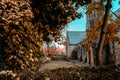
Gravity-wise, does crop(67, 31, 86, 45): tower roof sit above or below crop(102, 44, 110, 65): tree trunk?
above

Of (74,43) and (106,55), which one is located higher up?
(74,43)

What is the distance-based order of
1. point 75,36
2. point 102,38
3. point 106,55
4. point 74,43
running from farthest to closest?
point 75,36, point 74,43, point 106,55, point 102,38

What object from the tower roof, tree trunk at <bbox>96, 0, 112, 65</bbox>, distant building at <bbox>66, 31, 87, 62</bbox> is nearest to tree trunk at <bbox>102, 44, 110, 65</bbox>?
tree trunk at <bbox>96, 0, 112, 65</bbox>

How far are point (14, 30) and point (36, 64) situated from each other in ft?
6.75

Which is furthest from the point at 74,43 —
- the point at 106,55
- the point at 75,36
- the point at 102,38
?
the point at 102,38

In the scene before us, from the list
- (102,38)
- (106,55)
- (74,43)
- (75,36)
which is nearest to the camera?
(102,38)

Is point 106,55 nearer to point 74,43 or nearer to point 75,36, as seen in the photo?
point 74,43

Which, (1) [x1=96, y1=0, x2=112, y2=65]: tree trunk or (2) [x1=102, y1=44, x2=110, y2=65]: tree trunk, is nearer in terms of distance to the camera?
(1) [x1=96, y1=0, x2=112, y2=65]: tree trunk

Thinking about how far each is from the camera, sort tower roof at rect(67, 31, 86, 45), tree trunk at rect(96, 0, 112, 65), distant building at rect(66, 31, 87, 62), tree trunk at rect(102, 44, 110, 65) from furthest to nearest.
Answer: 1. tower roof at rect(67, 31, 86, 45)
2. distant building at rect(66, 31, 87, 62)
3. tree trunk at rect(102, 44, 110, 65)
4. tree trunk at rect(96, 0, 112, 65)

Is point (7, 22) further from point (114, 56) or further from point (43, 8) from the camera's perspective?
point (114, 56)

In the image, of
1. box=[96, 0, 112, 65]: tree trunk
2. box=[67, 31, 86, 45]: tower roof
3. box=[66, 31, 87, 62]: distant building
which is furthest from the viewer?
box=[67, 31, 86, 45]: tower roof

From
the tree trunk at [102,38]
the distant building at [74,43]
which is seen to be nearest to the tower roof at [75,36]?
the distant building at [74,43]

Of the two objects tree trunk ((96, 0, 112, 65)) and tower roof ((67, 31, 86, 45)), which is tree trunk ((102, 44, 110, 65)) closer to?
tree trunk ((96, 0, 112, 65))

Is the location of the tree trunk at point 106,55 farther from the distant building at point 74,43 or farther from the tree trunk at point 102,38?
the distant building at point 74,43
